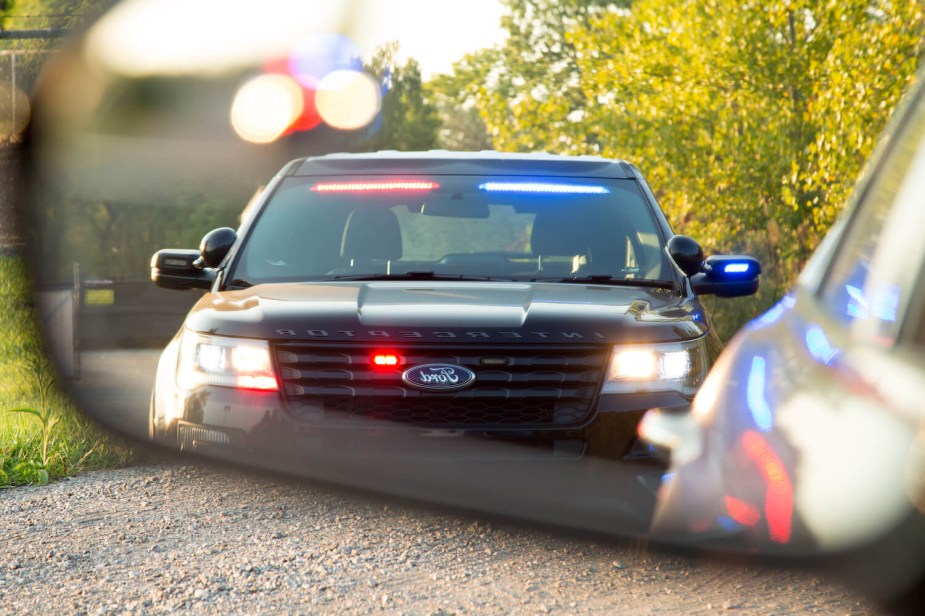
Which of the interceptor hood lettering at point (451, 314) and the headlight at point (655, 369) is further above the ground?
the interceptor hood lettering at point (451, 314)

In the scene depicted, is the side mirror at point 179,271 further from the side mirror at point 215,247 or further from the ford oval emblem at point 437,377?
the ford oval emblem at point 437,377

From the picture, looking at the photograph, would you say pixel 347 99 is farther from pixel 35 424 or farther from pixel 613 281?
pixel 613 281

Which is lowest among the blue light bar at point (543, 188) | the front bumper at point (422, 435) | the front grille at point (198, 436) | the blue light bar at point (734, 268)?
the front grille at point (198, 436)

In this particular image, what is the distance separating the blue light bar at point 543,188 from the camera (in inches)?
261

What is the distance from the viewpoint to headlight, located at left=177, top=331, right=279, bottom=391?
17.1 ft

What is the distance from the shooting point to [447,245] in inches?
260

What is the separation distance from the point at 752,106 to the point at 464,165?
1058 cm

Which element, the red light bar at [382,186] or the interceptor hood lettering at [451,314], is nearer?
the interceptor hood lettering at [451,314]

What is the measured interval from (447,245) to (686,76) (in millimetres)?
11349

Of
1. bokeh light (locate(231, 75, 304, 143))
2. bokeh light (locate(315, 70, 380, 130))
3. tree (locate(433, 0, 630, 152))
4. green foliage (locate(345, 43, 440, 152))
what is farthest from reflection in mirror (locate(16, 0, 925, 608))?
green foliage (locate(345, 43, 440, 152))

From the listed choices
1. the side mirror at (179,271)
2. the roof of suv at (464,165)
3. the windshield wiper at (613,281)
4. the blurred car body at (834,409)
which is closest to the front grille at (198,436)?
the side mirror at (179,271)

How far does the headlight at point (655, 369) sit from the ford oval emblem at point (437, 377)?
1.77 ft

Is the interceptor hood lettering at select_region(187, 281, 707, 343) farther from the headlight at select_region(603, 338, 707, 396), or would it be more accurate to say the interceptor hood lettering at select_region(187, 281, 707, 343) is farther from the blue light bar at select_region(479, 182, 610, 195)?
the blue light bar at select_region(479, 182, 610, 195)

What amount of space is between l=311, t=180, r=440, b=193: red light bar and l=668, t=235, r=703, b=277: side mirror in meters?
1.17
